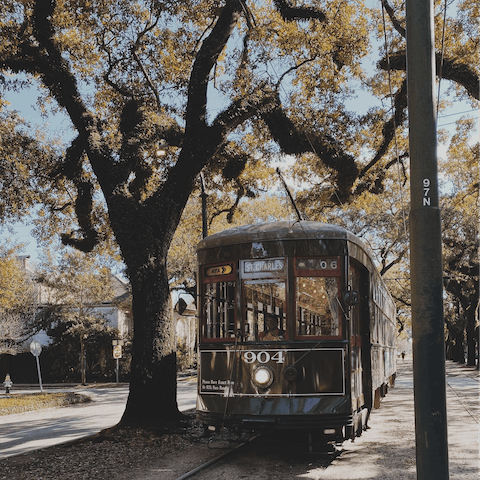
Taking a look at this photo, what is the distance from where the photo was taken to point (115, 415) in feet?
54.1

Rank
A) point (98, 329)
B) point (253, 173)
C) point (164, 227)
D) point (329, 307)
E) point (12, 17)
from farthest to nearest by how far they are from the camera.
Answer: point (98, 329) → point (253, 173) → point (12, 17) → point (164, 227) → point (329, 307)

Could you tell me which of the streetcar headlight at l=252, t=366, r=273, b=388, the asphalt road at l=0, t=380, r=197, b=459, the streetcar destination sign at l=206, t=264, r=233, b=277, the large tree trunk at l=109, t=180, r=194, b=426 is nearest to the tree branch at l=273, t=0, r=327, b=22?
the large tree trunk at l=109, t=180, r=194, b=426

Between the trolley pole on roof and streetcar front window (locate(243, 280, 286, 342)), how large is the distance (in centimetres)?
403

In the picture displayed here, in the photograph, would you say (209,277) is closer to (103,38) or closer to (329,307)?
(329,307)

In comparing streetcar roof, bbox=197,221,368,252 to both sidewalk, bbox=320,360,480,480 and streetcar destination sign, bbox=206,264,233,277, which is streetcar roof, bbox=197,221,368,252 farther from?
sidewalk, bbox=320,360,480,480

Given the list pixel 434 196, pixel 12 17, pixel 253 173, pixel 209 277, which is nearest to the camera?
pixel 434 196

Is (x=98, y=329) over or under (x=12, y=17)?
under

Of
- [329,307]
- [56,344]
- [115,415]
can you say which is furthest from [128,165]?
[56,344]

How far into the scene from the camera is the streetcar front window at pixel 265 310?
7977 mm

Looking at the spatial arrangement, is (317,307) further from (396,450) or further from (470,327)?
(470,327)

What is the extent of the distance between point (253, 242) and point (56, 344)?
31.8 meters

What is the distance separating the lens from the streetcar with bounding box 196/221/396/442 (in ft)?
25.3

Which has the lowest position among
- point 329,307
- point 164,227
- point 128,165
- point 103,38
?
point 329,307

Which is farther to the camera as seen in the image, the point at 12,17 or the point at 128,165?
the point at 12,17
